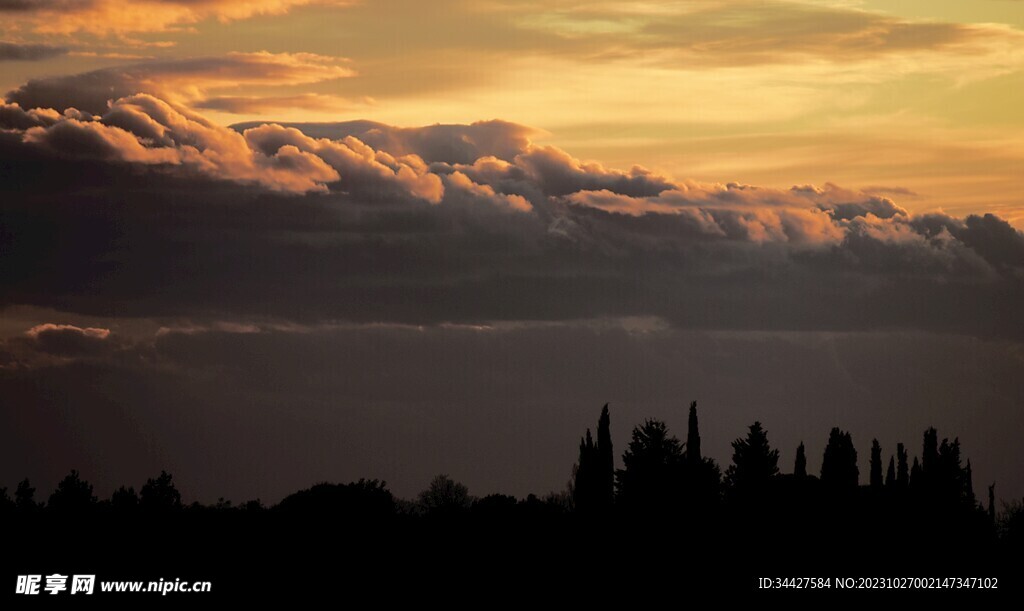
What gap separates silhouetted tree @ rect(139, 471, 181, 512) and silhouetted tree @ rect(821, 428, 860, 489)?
5364 cm

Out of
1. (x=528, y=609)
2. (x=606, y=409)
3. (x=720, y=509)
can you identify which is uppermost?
(x=606, y=409)

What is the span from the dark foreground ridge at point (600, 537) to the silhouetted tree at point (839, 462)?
0.11 m

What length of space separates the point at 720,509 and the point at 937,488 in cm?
2188

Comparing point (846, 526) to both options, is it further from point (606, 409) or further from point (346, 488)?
point (346, 488)

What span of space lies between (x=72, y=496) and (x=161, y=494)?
36.5ft

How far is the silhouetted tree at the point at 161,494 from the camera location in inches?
5344

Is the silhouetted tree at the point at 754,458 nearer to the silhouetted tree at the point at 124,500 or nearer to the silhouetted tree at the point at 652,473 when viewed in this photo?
the silhouetted tree at the point at 652,473

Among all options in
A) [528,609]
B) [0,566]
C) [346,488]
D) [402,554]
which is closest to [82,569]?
[0,566]

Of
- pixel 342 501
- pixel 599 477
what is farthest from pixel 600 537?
pixel 342 501

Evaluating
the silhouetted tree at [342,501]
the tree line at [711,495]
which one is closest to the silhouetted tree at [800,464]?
the tree line at [711,495]

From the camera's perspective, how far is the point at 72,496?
135m

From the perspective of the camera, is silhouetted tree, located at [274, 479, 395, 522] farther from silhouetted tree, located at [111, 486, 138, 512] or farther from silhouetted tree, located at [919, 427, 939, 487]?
silhouetted tree, located at [919, 427, 939, 487]

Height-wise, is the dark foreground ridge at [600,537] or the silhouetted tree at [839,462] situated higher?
the silhouetted tree at [839,462]

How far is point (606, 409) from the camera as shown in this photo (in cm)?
11856
